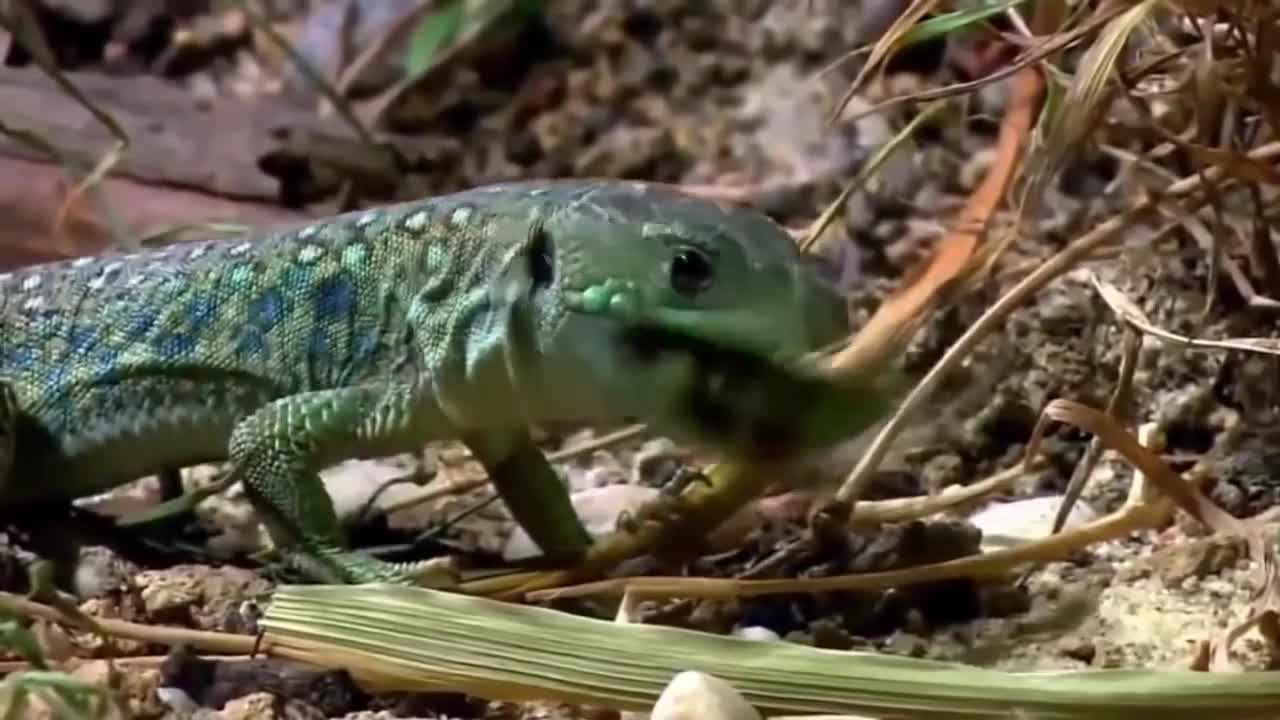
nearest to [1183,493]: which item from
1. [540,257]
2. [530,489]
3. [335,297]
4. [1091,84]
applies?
[1091,84]

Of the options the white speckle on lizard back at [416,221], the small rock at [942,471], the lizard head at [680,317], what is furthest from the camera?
the small rock at [942,471]

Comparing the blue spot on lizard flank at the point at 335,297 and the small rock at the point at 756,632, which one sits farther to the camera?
the blue spot on lizard flank at the point at 335,297

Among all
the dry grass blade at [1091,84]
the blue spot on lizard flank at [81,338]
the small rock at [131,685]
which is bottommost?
the small rock at [131,685]

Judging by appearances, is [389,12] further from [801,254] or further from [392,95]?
[801,254]

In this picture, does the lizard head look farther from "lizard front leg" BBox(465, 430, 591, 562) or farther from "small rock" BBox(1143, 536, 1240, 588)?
"small rock" BBox(1143, 536, 1240, 588)

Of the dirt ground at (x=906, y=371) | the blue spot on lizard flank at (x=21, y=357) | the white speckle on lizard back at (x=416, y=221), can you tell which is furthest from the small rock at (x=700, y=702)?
the blue spot on lizard flank at (x=21, y=357)

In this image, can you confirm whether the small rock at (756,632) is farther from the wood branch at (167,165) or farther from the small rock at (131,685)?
the wood branch at (167,165)

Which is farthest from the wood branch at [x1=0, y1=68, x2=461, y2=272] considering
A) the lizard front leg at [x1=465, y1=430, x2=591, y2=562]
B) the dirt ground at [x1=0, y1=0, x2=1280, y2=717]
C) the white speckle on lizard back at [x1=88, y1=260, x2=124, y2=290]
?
the lizard front leg at [x1=465, y1=430, x2=591, y2=562]
